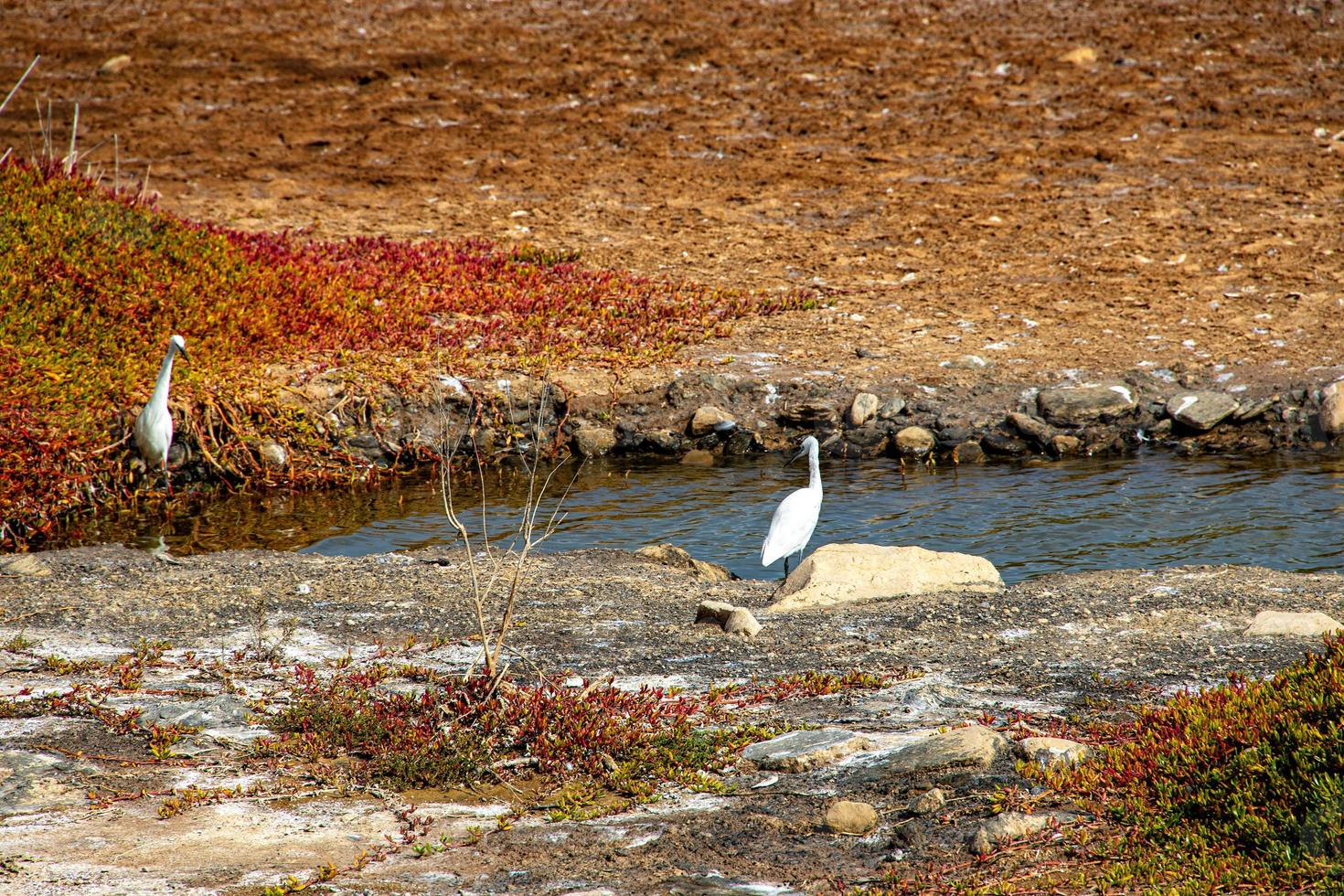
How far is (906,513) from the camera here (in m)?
9.96

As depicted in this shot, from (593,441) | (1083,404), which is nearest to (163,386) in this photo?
(593,441)

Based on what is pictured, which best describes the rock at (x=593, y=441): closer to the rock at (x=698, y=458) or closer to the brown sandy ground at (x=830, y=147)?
the rock at (x=698, y=458)

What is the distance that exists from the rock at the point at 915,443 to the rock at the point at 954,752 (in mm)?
6737

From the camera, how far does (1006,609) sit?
682 cm

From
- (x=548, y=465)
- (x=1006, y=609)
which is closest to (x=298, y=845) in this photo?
(x=1006, y=609)

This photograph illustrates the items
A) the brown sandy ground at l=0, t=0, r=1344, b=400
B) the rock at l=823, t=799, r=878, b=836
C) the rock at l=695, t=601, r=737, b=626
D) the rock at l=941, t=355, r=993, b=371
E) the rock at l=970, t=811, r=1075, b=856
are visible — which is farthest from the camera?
the brown sandy ground at l=0, t=0, r=1344, b=400

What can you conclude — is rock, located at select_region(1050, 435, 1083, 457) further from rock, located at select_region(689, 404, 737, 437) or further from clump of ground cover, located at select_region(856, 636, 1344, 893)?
clump of ground cover, located at select_region(856, 636, 1344, 893)

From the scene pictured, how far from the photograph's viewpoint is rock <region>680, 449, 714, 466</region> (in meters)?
11.4

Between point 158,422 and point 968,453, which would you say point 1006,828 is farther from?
point 158,422

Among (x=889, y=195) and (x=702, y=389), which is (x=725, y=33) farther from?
(x=702, y=389)

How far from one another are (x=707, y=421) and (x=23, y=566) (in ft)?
19.5

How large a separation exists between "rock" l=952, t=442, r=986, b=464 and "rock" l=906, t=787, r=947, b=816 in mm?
7190

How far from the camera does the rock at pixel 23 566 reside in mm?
7695

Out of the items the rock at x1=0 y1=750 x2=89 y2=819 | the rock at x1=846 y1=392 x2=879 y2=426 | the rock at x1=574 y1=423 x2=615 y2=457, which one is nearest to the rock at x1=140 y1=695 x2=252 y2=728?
the rock at x1=0 y1=750 x2=89 y2=819
